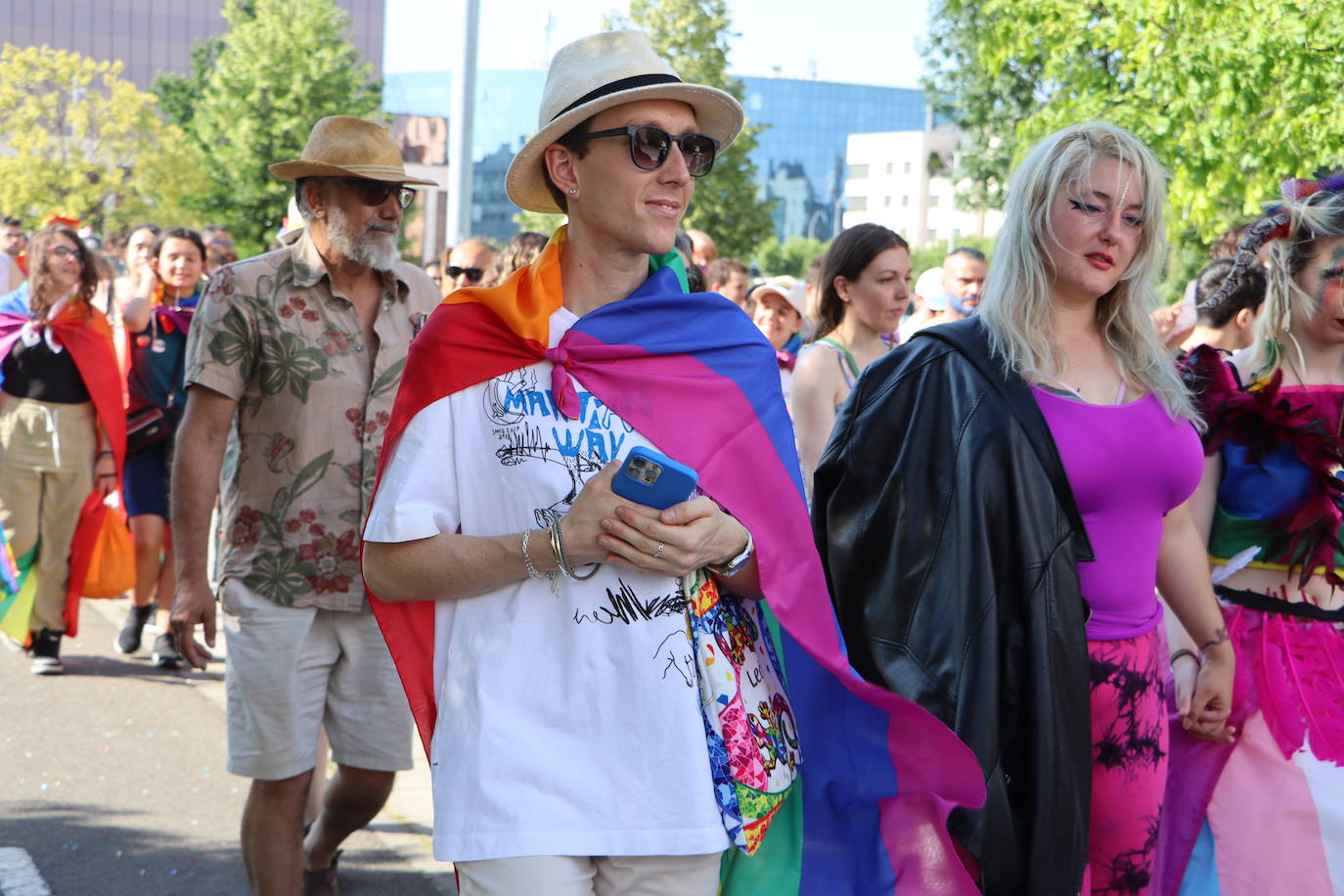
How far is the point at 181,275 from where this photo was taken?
8.73 m

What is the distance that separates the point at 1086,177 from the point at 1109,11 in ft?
29.8

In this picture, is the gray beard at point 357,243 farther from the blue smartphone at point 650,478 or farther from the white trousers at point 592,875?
the white trousers at point 592,875

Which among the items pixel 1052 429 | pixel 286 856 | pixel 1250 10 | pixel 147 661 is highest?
pixel 1250 10

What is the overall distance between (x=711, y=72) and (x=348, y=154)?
3271 cm

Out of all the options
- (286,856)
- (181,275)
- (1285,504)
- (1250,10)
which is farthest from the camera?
(1250,10)

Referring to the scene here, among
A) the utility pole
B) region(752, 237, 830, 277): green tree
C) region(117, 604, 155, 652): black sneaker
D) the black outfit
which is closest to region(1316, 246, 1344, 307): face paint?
the black outfit

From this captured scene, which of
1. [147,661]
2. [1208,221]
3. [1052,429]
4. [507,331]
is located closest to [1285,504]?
[1052,429]

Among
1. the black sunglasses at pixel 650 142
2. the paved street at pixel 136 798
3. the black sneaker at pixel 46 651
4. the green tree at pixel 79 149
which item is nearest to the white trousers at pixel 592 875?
the black sunglasses at pixel 650 142

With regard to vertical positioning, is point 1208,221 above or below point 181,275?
above

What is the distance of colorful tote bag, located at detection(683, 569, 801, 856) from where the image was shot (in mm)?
2588

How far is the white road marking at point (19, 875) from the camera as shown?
15.7ft

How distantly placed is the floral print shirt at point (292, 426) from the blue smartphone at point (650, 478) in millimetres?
1873

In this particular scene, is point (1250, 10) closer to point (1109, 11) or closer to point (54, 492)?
point (1109, 11)

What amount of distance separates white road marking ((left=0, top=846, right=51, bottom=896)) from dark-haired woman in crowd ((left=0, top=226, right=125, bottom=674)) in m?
2.95
